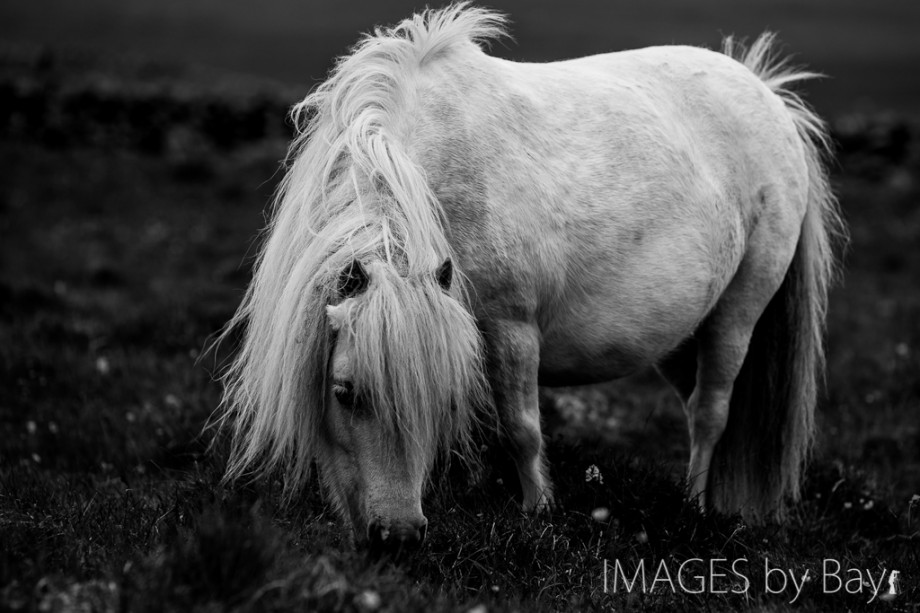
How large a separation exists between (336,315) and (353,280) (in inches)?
5.8

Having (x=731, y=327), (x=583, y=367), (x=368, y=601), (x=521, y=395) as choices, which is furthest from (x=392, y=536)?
(x=731, y=327)

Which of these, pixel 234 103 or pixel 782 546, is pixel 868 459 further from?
pixel 234 103

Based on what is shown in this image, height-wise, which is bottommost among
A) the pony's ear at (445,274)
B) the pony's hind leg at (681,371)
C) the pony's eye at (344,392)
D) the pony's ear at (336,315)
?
the pony's hind leg at (681,371)

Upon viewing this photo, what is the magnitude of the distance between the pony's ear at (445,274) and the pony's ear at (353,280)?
10.9 inches

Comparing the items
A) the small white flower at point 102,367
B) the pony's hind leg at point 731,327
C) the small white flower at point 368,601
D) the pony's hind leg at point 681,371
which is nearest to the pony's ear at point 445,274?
the small white flower at point 368,601

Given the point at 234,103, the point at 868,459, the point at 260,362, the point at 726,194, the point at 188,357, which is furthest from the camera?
the point at 234,103

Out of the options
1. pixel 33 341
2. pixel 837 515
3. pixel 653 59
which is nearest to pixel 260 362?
pixel 653 59

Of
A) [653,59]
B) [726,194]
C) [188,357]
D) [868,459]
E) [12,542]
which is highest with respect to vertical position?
[653,59]

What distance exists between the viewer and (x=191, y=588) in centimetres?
259

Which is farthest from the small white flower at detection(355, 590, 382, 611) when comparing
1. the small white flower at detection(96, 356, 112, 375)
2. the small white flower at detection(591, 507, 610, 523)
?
the small white flower at detection(96, 356, 112, 375)

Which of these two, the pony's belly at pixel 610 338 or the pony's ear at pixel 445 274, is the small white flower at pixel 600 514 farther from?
the pony's ear at pixel 445 274

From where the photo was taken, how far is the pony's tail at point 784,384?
5.21 meters

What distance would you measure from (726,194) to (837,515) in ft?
6.25

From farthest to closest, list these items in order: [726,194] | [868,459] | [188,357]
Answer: [188,357]
[868,459]
[726,194]
